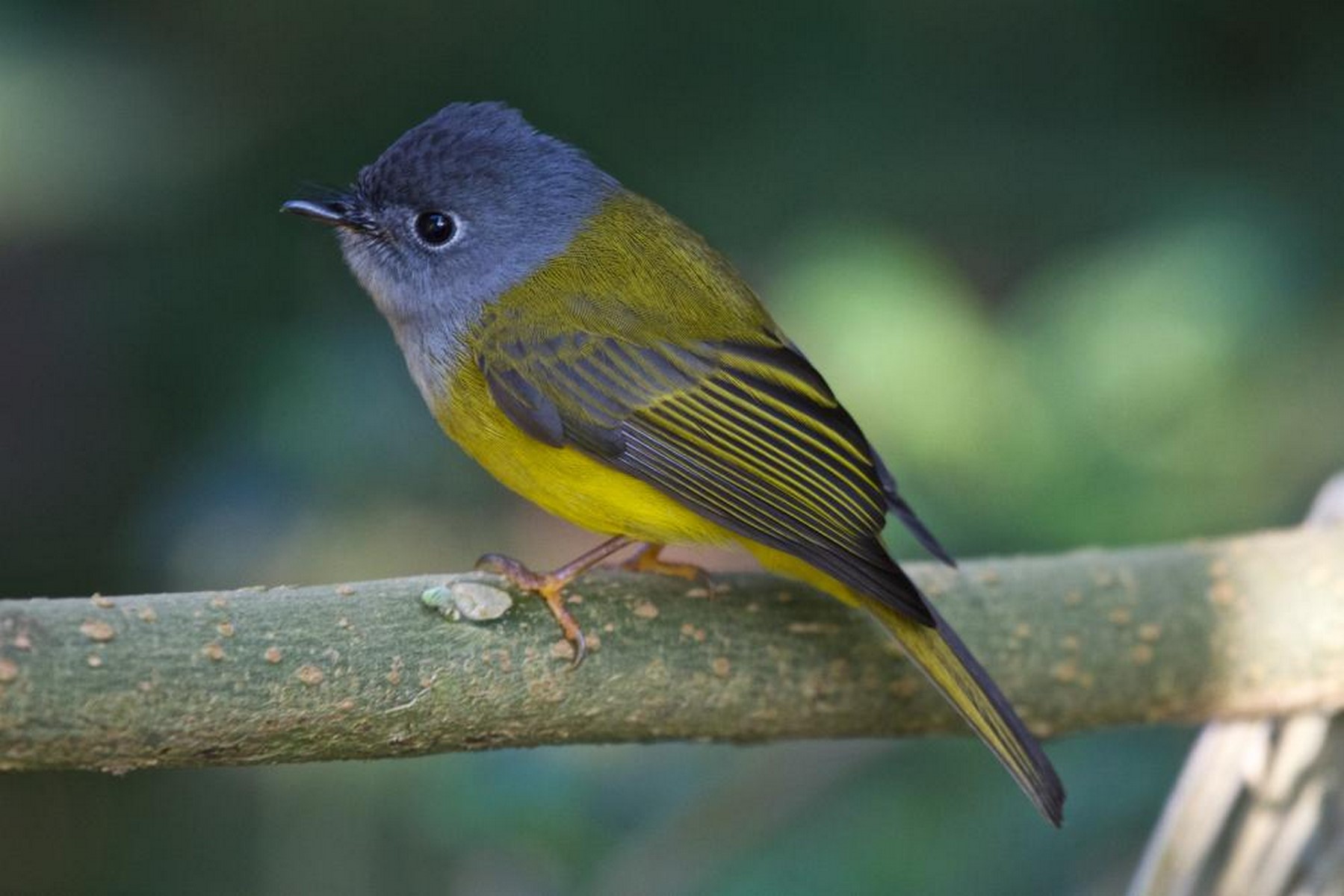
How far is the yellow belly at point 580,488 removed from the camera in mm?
2578

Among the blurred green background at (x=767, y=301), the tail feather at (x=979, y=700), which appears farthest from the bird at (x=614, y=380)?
the blurred green background at (x=767, y=301)

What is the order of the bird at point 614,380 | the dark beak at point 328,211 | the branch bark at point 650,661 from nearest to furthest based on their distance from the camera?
the branch bark at point 650,661 < the bird at point 614,380 < the dark beak at point 328,211

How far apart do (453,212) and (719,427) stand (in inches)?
26.5

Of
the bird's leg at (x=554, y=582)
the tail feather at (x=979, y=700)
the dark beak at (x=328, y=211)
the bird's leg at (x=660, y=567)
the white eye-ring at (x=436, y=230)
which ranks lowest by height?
the tail feather at (x=979, y=700)

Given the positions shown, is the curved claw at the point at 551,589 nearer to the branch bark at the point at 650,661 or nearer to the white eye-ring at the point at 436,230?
the branch bark at the point at 650,661

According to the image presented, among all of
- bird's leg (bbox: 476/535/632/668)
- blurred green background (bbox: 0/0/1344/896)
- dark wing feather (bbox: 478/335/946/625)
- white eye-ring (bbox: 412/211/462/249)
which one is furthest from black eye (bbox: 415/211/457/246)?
bird's leg (bbox: 476/535/632/668)

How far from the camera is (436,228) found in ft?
9.71

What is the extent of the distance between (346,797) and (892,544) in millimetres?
1203

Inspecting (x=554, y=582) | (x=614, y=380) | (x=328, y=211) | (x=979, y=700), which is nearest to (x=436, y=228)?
(x=328, y=211)

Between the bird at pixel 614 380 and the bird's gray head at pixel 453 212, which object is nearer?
the bird at pixel 614 380

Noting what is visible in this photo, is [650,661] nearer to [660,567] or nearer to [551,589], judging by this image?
[551,589]

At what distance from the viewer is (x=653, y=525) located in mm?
2580

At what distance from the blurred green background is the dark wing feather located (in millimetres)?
228

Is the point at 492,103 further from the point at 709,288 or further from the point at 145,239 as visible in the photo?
the point at 145,239
